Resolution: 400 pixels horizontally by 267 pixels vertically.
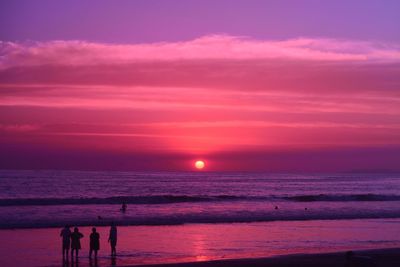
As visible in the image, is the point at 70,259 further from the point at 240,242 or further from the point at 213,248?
the point at 240,242

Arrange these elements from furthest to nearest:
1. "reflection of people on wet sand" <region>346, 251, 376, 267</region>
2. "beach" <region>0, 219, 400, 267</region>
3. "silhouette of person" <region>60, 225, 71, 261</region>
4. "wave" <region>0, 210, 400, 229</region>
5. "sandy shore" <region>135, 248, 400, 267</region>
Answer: "wave" <region>0, 210, 400, 229</region>, "beach" <region>0, 219, 400, 267</region>, "silhouette of person" <region>60, 225, 71, 261</region>, "sandy shore" <region>135, 248, 400, 267</region>, "reflection of people on wet sand" <region>346, 251, 376, 267</region>

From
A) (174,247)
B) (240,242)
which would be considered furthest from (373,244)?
(174,247)

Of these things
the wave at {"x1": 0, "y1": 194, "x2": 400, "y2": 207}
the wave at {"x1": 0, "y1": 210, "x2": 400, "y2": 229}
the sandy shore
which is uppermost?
the wave at {"x1": 0, "y1": 194, "x2": 400, "y2": 207}

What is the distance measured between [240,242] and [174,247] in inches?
136

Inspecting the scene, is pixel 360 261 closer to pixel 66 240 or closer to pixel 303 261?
pixel 303 261

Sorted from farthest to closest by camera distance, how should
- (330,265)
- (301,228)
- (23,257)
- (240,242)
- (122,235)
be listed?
(301,228) < (122,235) < (240,242) < (23,257) < (330,265)

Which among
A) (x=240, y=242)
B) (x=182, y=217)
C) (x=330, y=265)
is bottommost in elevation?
(x=330, y=265)

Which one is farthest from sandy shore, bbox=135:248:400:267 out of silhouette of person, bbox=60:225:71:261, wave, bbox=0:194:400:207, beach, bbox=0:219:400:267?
wave, bbox=0:194:400:207

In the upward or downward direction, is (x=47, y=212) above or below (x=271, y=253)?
above

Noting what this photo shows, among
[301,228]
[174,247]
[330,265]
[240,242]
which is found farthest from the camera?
[301,228]

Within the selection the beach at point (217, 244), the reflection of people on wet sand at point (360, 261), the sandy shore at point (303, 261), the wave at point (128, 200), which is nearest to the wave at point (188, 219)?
the beach at point (217, 244)

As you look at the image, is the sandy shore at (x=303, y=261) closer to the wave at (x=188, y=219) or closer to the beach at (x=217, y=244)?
the beach at (x=217, y=244)

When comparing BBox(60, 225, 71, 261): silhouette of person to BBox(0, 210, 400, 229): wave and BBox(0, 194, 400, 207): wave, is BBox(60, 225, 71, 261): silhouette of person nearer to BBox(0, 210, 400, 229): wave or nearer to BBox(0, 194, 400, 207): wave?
BBox(0, 210, 400, 229): wave

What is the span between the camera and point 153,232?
31.5 m
